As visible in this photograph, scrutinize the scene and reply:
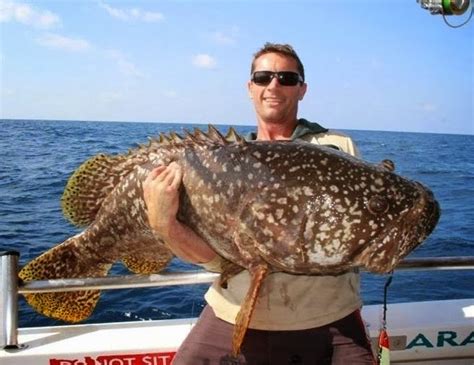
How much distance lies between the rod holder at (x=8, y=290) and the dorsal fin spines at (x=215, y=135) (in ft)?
5.56

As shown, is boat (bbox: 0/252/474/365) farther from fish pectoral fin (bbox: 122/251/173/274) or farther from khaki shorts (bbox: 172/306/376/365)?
khaki shorts (bbox: 172/306/376/365)

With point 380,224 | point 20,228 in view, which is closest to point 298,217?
point 380,224

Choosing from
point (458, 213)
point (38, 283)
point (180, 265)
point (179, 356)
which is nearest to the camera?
point (179, 356)

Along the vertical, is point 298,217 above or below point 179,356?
above

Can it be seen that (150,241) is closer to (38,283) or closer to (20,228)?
(38,283)

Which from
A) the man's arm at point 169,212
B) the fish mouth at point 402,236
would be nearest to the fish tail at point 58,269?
the man's arm at point 169,212

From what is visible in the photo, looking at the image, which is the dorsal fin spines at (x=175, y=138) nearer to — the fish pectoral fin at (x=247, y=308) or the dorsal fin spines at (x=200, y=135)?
the dorsal fin spines at (x=200, y=135)

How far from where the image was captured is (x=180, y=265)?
1080 centimetres

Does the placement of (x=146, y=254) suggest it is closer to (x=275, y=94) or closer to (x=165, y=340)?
(x=165, y=340)

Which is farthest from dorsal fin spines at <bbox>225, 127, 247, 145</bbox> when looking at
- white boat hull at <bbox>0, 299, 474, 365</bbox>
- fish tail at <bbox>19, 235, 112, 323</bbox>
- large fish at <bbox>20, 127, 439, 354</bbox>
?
white boat hull at <bbox>0, 299, 474, 365</bbox>

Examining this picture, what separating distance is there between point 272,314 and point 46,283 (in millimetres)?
1644

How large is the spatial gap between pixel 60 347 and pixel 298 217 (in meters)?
2.23

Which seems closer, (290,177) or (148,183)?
(290,177)

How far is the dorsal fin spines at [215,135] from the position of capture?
10.1 ft
